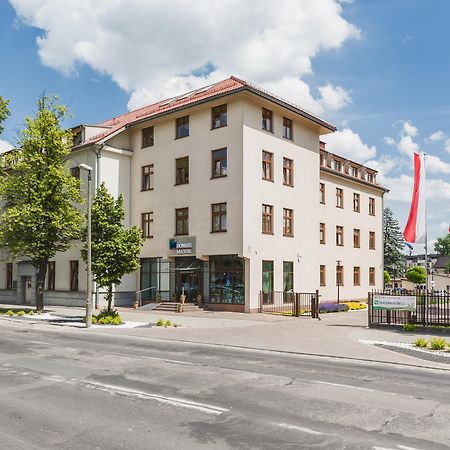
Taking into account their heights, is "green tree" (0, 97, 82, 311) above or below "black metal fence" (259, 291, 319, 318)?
above

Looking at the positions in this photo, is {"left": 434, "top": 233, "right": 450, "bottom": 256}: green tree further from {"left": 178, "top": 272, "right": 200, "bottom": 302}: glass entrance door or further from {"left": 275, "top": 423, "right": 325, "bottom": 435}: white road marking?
{"left": 275, "top": 423, "right": 325, "bottom": 435}: white road marking

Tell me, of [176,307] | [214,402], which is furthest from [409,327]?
[176,307]

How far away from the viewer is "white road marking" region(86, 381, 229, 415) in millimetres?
8273

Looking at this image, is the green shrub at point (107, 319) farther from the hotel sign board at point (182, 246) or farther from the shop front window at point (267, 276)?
the shop front window at point (267, 276)

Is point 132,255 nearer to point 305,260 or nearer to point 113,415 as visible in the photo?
point 305,260

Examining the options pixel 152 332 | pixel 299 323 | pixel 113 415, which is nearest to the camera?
pixel 113 415

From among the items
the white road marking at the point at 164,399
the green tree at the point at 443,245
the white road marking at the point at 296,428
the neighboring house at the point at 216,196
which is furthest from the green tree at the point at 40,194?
the green tree at the point at 443,245

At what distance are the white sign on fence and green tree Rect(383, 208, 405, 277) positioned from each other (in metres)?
46.8

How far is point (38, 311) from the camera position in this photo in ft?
96.0

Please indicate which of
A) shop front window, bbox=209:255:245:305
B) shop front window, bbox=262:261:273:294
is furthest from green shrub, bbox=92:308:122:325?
shop front window, bbox=262:261:273:294

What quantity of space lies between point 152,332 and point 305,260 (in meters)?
16.1

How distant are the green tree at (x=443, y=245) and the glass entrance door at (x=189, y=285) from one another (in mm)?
142944

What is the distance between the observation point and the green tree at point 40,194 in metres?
28.6

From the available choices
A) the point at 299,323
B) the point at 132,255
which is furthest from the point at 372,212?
the point at 132,255
